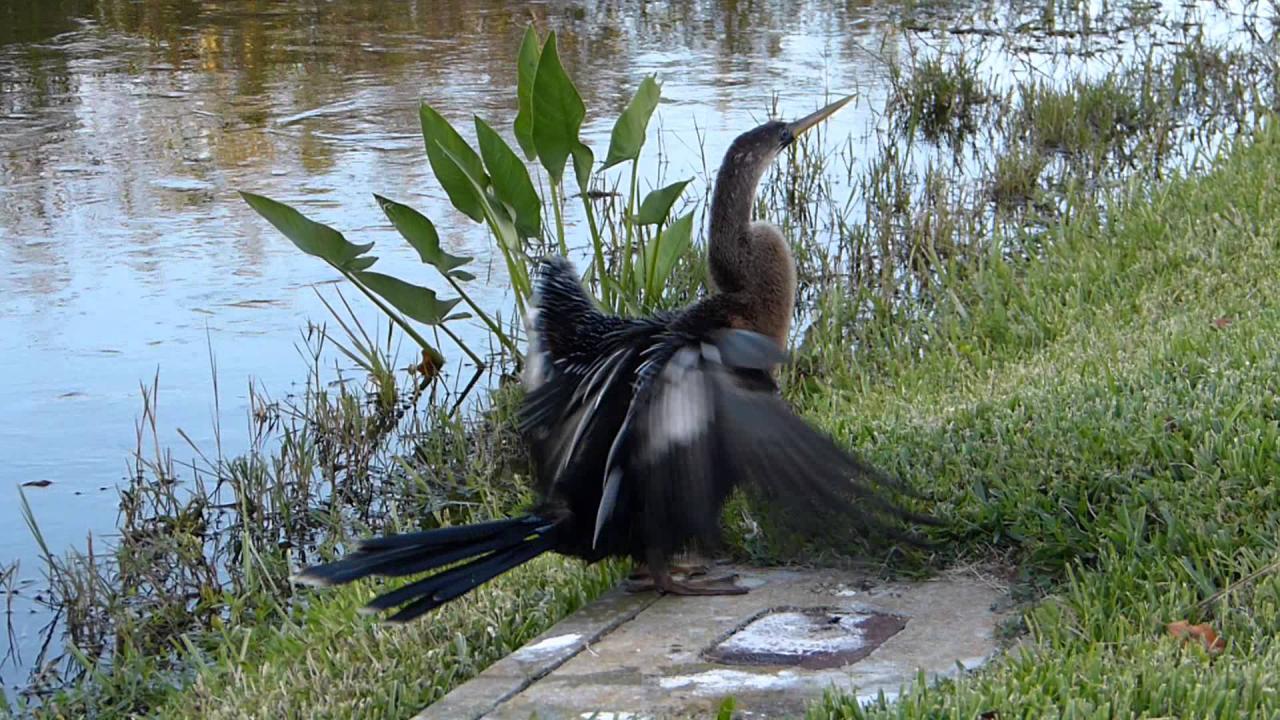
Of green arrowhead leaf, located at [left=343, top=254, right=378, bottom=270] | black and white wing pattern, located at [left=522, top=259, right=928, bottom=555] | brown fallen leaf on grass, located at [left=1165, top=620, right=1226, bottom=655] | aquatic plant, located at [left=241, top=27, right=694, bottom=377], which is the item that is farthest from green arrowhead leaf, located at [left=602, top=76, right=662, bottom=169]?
brown fallen leaf on grass, located at [left=1165, top=620, right=1226, bottom=655]

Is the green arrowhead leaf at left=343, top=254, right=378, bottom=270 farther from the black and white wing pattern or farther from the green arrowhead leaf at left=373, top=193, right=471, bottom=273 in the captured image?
the black and white wing pattern

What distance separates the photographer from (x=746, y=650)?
118 inches

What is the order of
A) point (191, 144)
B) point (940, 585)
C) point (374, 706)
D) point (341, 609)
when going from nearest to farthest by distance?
point (374, 706)
point (940, 585)
point (341, 609)
point (191, 144)

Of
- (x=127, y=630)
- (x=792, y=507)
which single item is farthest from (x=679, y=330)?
(x=127, y=630)

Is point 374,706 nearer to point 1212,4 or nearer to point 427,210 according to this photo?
point 427,210

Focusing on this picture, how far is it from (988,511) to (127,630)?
219 centimetres

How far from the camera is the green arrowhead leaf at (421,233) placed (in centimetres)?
510

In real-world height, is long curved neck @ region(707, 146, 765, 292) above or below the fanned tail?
above

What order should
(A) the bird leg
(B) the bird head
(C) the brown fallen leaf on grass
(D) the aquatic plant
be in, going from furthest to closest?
(D) the aquatic plant < (B) the bird head < (A) the bird leg < (C) the brown fallen leaf on grass

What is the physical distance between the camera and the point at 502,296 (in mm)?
6227

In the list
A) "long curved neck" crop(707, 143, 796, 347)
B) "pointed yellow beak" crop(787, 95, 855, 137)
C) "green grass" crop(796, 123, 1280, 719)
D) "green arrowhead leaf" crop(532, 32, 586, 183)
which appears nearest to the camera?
"green grass" crop(796, 123, 1280, 719)

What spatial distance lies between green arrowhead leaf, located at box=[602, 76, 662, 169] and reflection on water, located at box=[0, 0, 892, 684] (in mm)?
1225

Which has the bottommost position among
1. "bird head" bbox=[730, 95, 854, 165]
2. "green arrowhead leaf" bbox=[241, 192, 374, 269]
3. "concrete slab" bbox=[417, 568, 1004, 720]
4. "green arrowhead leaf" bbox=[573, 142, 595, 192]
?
"concrete slab" bbox=[417, 568, 1004, 720]

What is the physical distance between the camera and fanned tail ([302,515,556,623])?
3033 mm
